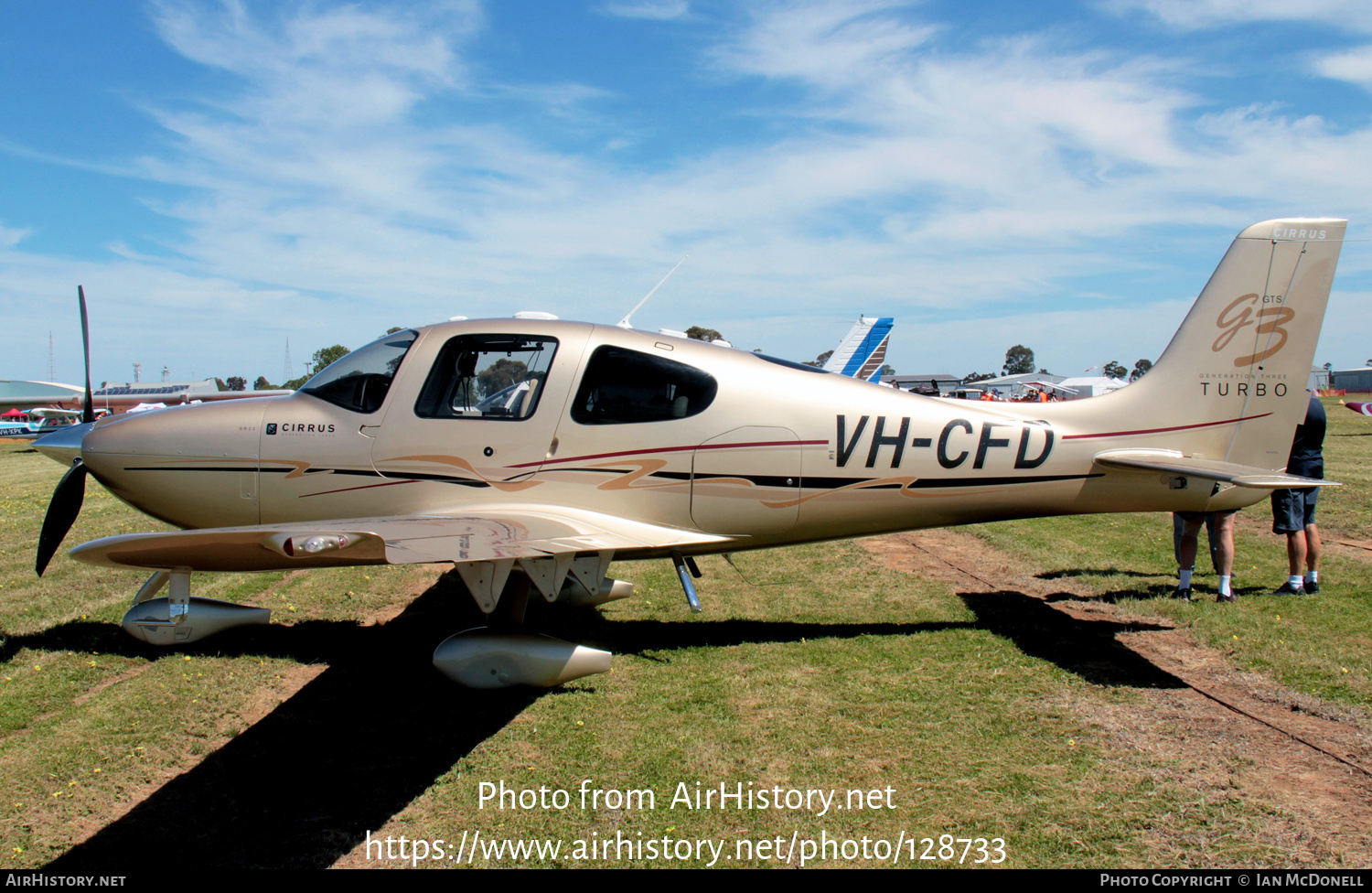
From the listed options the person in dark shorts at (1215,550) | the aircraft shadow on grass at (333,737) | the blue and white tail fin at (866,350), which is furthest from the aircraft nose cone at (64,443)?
the blue and white tail fin at (866,350)

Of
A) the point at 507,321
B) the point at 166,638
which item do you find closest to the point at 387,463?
the point at 507,321

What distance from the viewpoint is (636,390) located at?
556cm

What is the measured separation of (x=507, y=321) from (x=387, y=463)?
1.32m

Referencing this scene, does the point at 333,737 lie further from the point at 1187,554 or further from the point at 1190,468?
the point at 1187,554

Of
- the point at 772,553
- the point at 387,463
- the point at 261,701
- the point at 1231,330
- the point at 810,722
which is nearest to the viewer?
the point at 810,722

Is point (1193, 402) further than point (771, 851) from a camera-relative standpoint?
Yes

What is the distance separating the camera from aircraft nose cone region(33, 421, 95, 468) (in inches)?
235

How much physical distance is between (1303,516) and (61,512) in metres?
10.3

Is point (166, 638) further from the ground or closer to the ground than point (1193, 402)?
closer to the ground

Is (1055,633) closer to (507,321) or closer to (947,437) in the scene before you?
(947,437)

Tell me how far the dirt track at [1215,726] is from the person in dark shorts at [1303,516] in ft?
5.58

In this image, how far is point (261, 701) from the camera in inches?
196

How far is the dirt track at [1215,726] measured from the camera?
3473 millimetres

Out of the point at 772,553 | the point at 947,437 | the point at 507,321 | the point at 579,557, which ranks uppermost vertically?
the point at 507,321
